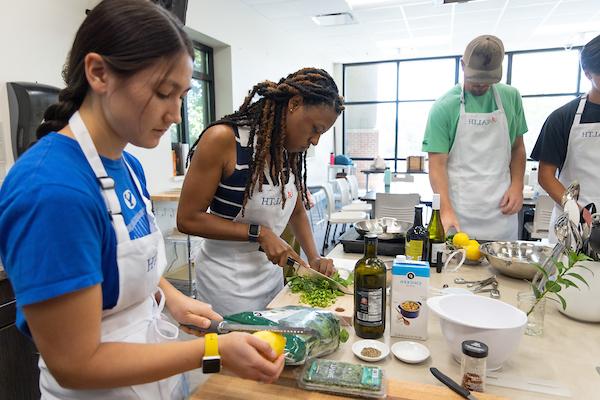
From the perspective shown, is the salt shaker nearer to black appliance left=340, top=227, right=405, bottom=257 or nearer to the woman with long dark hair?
the woman with long dark hair

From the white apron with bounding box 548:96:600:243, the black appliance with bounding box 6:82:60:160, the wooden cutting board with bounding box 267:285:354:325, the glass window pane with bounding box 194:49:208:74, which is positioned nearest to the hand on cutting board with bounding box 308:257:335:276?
the wooden cutting board with bounding box 267:285:354:325

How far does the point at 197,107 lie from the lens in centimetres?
457

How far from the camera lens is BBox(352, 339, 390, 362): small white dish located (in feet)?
2.91

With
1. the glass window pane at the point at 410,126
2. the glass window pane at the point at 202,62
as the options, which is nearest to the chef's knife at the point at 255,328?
the glass window pane at the point at 202,62

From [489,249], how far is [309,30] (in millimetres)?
5117

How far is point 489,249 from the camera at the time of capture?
5.06 feet

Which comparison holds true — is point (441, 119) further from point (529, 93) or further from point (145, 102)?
point (529, 93)

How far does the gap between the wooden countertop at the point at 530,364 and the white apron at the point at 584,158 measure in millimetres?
890

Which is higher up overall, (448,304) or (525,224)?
(448,304)

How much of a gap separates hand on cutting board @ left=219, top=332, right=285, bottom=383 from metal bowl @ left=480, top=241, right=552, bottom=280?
101 cm

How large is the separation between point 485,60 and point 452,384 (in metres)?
1.46

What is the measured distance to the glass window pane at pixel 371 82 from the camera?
808 cm

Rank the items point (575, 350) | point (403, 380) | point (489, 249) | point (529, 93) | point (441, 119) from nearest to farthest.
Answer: point (403, 380), point (575, 350), point (489, 249), point (441, 119), point (529, 93)

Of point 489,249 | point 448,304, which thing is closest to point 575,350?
point 448,304
